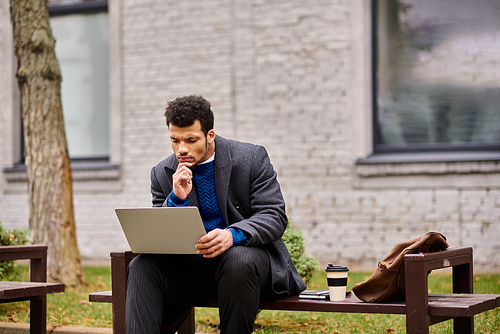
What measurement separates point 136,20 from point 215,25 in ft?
4.04

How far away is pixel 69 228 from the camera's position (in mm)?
6797

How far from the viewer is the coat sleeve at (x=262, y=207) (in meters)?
3.21

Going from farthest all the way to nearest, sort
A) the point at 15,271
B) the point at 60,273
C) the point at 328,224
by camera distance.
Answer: the point at 328,224, the point at 60,273, the point at 15,271

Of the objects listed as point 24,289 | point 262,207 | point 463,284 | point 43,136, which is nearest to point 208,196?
point 262,207

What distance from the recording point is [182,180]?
10.8ft

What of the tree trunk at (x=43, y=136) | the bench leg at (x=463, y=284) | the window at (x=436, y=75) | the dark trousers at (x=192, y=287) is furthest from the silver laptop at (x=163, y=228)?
the window at (x=436, y=75)

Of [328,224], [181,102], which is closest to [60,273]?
[328,224]

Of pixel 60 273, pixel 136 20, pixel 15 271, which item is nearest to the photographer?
pixel 15 271

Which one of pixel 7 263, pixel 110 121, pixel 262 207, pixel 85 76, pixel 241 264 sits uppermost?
pixel 85 76

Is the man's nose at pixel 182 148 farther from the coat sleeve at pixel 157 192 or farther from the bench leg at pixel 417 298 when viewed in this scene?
the bench leg at pixel 417 298

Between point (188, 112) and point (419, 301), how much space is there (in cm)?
141

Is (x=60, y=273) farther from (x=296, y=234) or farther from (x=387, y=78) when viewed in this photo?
(x=387, y=78)

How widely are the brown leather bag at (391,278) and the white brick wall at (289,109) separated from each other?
16.6ft

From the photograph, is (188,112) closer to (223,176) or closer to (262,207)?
(223,176)
